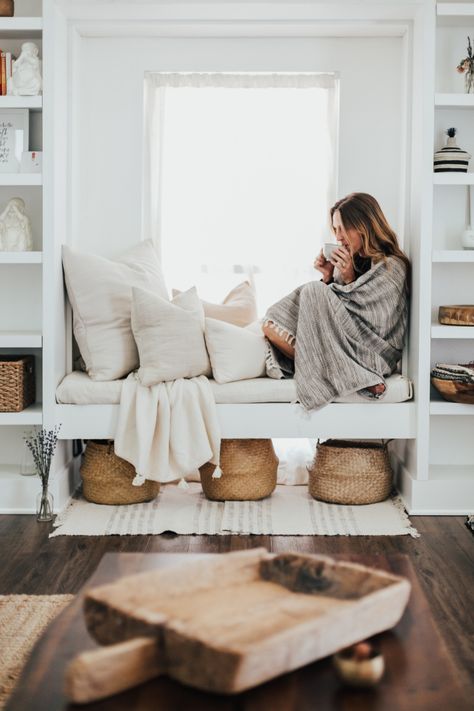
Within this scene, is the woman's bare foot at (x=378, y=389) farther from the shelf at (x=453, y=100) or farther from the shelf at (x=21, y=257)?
the shelf at (x=21, y=257)

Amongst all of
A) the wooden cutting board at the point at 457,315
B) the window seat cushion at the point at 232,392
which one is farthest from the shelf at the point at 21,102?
the wooden cutting board at the point at 457,315

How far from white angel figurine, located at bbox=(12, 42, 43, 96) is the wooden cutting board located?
7.07 feet

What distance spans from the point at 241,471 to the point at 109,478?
612 millimetres

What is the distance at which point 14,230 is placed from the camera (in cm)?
396

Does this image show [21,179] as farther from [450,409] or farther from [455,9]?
[450,409]

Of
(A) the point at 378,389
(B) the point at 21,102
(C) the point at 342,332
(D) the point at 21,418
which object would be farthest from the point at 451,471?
(B) the point at 21,102

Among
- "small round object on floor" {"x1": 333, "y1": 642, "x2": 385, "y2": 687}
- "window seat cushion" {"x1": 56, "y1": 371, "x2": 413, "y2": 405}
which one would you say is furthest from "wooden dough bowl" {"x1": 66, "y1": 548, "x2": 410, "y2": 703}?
"window seat cushion" {"x1": 56, "y1": 371, "x2": 413, "y2": 405}

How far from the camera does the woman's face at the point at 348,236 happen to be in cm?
414

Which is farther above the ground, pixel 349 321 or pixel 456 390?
pixel 349 321

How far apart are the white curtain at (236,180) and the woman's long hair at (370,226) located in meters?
0.31

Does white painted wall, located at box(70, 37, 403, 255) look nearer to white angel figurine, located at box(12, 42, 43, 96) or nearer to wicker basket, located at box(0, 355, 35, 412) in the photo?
white angel figurine, located at box(12, 42, 43, 96)

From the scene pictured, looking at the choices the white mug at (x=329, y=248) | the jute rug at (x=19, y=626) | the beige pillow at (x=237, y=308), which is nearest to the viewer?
the jute rug at (x=19, y=626)

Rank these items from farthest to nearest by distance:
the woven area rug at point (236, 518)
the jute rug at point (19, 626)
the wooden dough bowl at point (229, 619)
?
the woven area rug at point (236, 518) → the jute rug at point (19, 626) → the wooden dough bowl at point (229, 619)

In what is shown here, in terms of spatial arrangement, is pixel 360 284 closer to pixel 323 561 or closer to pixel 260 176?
pixel 260 176
